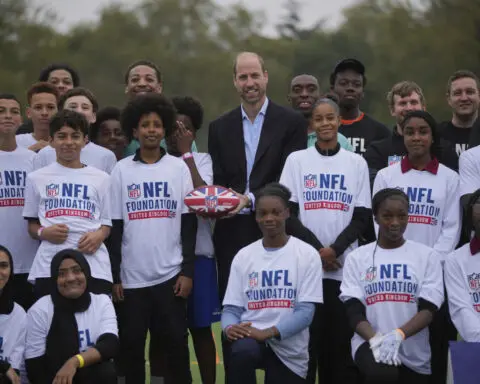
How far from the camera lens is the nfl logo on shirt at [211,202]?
21.3 ft

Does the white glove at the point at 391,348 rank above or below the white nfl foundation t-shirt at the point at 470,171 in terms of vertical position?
below

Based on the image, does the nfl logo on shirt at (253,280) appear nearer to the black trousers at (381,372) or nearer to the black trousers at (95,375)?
the black trousers at (381,372)

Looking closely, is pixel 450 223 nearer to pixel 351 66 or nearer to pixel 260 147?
pixel 260 147

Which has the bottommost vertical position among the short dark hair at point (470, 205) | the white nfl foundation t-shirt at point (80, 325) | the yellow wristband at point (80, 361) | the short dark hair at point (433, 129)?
the yellow wristband at point (80, 361)

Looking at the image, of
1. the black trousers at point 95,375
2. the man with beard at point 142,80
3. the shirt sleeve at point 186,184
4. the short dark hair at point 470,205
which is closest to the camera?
the black trousers at point 95,375

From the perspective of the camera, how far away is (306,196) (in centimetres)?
663

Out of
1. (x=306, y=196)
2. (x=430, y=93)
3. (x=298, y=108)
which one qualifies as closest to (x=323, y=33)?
(x=430, y=93)

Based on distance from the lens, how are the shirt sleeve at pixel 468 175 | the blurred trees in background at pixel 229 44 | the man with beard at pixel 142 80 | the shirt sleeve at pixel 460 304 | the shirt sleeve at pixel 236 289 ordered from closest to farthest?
the shirt sleeve at pixel 460 304 → the shirt sleeve at pixel 236 289 → the shirt sleeve at pixel 468 175 → the man with beard at pixel 142 80 → the blurred trees in background at pixel 229 44

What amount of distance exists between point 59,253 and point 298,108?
3.05 meters

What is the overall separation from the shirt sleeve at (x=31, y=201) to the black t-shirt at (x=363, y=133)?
284 cm

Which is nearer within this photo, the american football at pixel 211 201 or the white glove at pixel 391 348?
the white glove at pixel 391 348

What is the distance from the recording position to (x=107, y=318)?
6.19m

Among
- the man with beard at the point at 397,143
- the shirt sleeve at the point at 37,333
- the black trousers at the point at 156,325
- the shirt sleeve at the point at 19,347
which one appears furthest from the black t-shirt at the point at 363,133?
the shirt sleeve at the point at 19,347

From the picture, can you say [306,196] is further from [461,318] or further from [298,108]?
[298,108]
